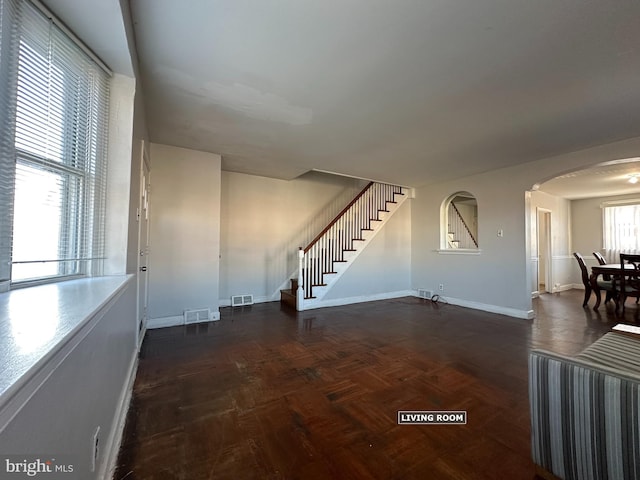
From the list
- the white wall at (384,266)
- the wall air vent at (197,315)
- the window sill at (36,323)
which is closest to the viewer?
the window sill at (36,323)

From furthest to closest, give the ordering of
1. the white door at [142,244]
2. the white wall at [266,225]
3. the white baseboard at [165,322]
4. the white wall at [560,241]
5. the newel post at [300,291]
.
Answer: the white wall at [560,241] < the white wall at [266,225] < the newel post at [300,291] < the white baseboard at [165,322] < the white door at [142,244]

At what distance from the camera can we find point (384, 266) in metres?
5.88

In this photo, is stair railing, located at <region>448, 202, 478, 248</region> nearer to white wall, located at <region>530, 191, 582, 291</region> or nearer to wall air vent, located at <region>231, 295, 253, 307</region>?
white wall, located at <region>530, 191, 582, 291</region>

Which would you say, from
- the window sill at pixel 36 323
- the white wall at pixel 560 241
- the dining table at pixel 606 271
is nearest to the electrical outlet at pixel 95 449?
the window sill at pixel 36 323

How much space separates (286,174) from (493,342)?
168 inches

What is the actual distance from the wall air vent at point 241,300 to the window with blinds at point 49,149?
129 inches

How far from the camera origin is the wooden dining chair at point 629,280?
4.27 metres

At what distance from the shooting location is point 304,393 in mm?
2043

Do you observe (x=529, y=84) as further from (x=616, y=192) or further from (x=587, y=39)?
(x=616, y=192)

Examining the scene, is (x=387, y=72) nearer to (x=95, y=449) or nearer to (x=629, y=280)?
(x=95, y=449)

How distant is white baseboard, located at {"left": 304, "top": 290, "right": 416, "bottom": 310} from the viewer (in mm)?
4875

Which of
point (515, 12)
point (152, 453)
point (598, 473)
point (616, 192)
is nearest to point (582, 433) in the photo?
point (598, 473)

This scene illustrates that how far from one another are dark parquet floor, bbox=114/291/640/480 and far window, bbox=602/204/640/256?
4.51 meters

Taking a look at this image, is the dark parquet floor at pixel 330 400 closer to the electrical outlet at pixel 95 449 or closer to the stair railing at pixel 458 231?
the electrical outlet at pixel 95 449
